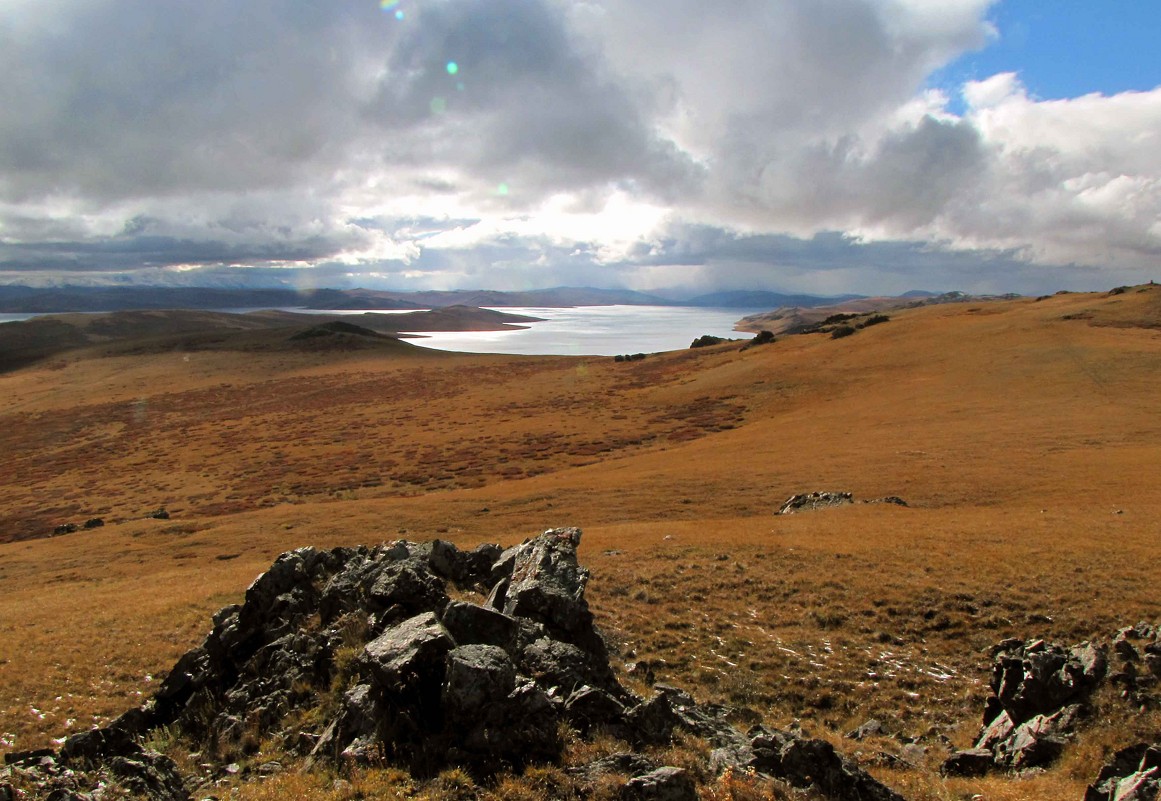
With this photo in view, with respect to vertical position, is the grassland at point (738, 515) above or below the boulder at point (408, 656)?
below

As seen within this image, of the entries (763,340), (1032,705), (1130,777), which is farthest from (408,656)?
(763,340)

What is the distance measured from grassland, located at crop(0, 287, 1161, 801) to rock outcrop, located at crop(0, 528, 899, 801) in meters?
0.94

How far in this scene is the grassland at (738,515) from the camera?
1552 centimetres

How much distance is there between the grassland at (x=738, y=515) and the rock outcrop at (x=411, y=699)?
36.9 inches

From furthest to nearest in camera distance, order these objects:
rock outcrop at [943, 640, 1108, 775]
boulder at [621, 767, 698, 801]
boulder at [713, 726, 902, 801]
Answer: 1. rock outcrop at [943, 640, 1108, 775]
2. boulder at [713, 726, 902, 801]
3. boulder at [621, 767, 698, 801]

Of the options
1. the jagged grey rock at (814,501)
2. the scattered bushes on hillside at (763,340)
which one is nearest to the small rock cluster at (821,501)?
the jagged grey rock at (814,501)

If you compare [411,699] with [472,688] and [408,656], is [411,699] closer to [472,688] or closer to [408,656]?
[408,656]

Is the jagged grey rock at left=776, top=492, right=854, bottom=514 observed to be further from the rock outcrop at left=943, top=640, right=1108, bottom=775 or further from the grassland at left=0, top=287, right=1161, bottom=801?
the rock outcrop at left=943, top=640, right=1108, bottom=775

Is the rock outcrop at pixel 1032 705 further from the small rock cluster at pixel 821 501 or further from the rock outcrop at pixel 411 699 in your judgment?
the small rock cluster at pixel 821 501

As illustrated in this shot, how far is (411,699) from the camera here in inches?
392

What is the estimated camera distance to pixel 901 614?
1861 centimetres

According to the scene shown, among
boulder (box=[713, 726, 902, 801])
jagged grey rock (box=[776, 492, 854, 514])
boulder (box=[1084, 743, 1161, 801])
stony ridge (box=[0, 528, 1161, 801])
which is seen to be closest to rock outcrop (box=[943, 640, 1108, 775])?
stony ridge (box=[0, 528, 1161, 801])

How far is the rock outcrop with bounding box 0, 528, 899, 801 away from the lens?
371 inches

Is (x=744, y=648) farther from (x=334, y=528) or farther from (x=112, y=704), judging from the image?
(x=334, y=528)
